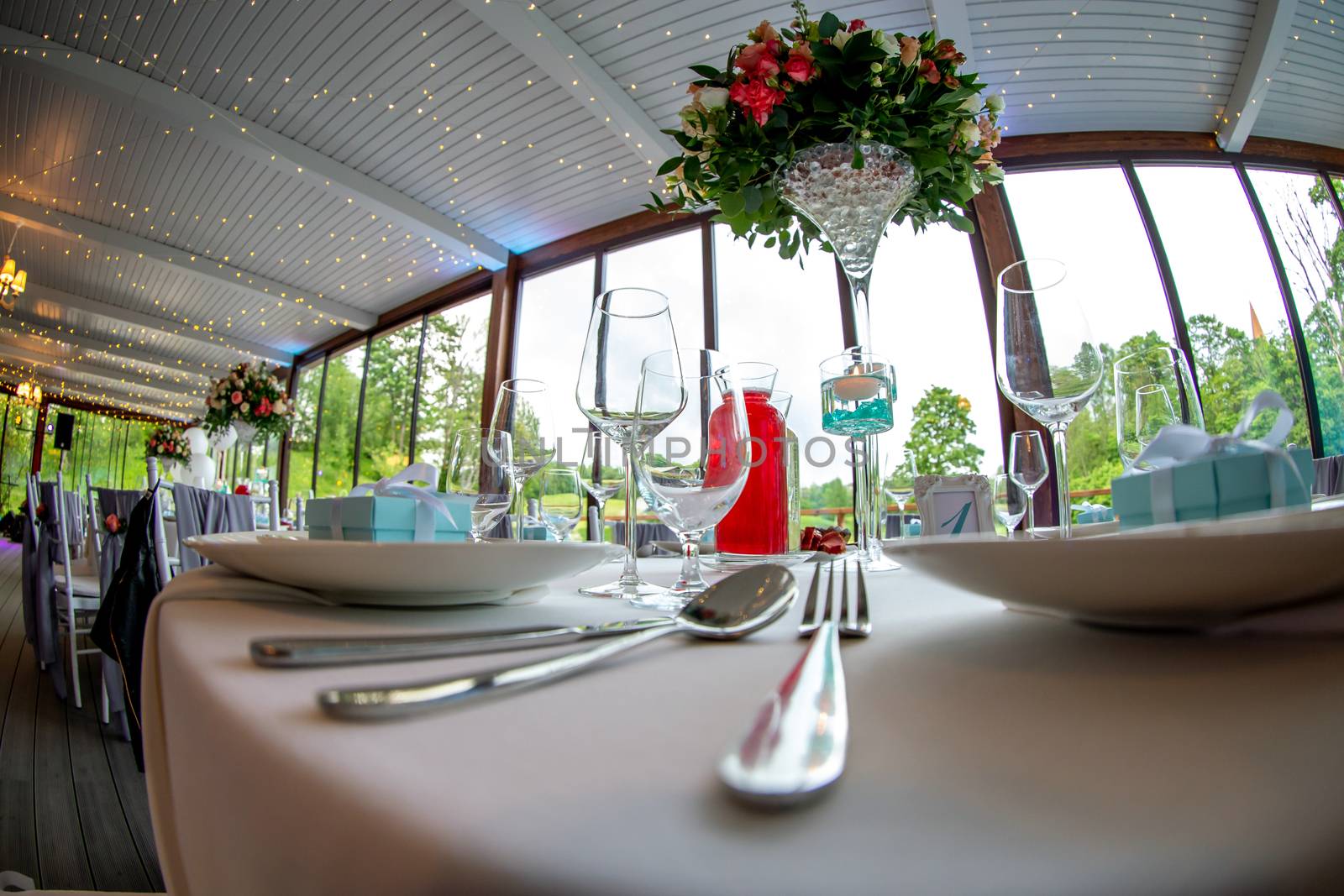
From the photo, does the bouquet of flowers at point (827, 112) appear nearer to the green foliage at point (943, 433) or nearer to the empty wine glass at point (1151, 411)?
the empty wine glass at point (1151, 411)

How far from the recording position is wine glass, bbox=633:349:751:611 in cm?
63

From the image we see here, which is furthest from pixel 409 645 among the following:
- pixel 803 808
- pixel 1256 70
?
pixel 1256 70

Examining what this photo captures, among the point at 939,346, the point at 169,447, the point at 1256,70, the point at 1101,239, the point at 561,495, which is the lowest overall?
the point at 561,495

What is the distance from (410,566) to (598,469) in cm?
64

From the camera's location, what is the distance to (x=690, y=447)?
67 cm

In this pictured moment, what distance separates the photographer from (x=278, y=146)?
5.64m

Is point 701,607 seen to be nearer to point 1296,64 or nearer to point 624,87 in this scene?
point 624,87

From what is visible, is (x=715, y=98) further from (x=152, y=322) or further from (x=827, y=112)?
(x=152, y=322)

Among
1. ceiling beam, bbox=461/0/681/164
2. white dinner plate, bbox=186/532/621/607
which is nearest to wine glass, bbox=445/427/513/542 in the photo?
white dinner plate, bbox=186/532/621/607

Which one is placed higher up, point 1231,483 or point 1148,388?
point 1148,388

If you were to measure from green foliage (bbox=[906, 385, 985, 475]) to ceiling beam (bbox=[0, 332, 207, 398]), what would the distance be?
14.9 m

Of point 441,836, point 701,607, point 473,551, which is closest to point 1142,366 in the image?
point 701,607

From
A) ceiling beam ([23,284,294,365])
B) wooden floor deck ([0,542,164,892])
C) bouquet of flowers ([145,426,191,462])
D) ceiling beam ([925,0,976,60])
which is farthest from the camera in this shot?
ceiling beam ([23,284,294,365])

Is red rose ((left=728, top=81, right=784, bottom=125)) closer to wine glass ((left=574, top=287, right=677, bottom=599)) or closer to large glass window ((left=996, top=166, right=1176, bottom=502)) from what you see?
wine glass ((left=574, top=287, right=677, bottom=599))
